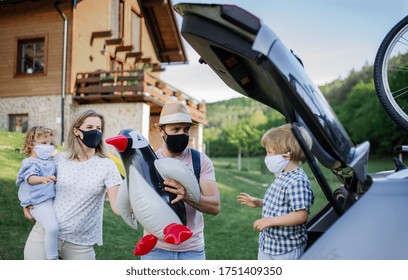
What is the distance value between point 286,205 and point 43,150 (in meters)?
0.96

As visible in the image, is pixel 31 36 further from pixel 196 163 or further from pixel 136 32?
pixel 196 163

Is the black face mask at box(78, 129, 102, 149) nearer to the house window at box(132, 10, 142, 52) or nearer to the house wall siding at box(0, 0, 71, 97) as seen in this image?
the house wall siding at box(0, 0, 71, 97)

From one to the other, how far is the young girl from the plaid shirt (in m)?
0.75

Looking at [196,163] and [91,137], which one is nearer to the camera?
[196,163]

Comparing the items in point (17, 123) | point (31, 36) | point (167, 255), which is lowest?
point (167, 255)

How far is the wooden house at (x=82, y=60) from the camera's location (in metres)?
5.22

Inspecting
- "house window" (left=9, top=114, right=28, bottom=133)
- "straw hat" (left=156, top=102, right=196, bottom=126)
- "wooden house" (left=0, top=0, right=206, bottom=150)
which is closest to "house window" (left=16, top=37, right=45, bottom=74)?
A: "wooden house" (left=0, top=0, right=206, bottom=150)

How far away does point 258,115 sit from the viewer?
657 inches

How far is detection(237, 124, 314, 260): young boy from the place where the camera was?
3.61 ft

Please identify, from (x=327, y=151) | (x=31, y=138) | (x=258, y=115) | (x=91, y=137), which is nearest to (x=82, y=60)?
(x=31, y=138)

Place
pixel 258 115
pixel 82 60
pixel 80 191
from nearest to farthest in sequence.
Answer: pixel 80 191 → pixel 82 60 → pixel 258 115

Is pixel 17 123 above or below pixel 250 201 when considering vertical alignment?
above

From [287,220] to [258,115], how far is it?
621 inches

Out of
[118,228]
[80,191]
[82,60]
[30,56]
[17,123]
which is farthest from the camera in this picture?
[82,60]
